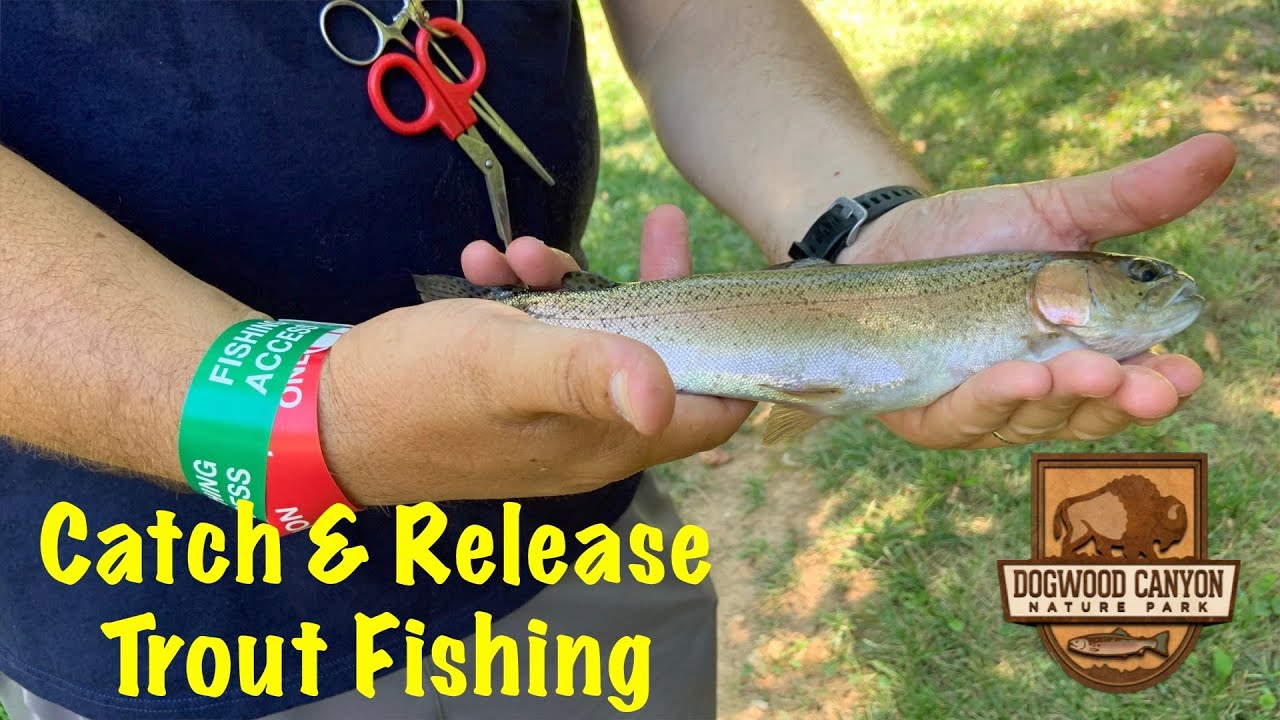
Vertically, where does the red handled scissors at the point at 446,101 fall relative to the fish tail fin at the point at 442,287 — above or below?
above

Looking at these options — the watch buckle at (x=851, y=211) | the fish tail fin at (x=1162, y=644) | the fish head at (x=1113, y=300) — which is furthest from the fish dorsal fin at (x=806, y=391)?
the fish tail fin at (x=1162, y=644)

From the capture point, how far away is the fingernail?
1.55m

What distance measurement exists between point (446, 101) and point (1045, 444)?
369 centimetres

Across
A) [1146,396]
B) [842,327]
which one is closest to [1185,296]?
[1146,396]

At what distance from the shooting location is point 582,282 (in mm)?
2561

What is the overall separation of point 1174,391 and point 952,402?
465 millimetres

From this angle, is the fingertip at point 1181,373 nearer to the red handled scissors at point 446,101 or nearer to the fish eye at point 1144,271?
the fish eye at point 1144,271

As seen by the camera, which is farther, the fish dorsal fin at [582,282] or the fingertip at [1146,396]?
the fish dorsal fin at [582,282]

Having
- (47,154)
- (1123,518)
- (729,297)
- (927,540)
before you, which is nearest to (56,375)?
(47,154)

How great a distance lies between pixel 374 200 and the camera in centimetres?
221

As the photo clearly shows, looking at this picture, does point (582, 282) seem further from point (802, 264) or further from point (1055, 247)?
point (1055, 247)

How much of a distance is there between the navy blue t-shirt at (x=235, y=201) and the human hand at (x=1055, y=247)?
3.57 ft

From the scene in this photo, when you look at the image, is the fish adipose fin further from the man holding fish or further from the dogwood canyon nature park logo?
the dogwood canyon nature park logo

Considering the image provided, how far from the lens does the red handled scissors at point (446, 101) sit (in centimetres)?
224
